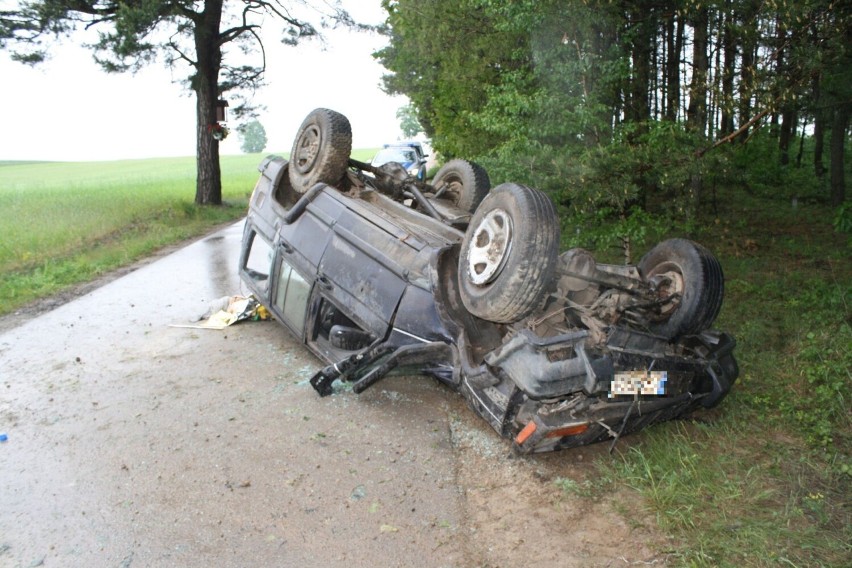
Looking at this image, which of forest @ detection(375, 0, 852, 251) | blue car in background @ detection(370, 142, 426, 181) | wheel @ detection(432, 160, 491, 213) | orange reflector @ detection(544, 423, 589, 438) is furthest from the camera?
blue car in background @ detection(370, 142, 426, 181)

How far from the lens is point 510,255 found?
145 inches

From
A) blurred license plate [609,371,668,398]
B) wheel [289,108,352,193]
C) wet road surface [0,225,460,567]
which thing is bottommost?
wet road surface [0,225,460,567]

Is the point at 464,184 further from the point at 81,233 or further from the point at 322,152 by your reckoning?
the point at 81,233

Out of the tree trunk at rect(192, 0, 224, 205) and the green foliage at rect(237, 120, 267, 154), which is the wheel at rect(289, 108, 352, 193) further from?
the green foliage at rect(237, 120, 267, 154)

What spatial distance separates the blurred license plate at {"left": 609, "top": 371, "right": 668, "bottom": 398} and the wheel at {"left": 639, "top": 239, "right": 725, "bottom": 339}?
594mm

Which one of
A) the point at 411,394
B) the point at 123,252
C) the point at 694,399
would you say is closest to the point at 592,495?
the point at 694,399

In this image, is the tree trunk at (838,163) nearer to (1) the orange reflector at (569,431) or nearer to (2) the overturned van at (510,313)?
(2) the overturned van at (510,313)

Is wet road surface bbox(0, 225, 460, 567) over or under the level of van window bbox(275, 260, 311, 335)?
under

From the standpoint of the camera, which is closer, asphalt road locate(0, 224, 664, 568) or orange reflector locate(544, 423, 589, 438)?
asphalt road locate(0, 224, 664, 568)

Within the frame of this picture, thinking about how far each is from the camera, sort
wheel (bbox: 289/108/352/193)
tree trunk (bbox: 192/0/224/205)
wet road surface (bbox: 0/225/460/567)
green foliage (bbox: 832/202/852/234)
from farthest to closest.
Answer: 1. tree trunk (bbox: 192/0/224/205)
2. green foliage (bbox: 832/202/852/234)
3. wheel (bbox: 289/108/352/193)
4. wet road surface (bbox: 0/225/460/567)

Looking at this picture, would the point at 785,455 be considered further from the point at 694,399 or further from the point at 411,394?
the point at 411,394

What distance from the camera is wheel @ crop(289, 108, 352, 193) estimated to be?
5.96m

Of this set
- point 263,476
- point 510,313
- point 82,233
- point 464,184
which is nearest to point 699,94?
point 464,184

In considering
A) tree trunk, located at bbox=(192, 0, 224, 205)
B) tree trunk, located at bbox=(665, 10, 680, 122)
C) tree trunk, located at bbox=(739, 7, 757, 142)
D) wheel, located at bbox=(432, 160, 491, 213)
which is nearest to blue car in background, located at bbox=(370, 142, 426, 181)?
tree trunk, located at bbox=(192, 0, 224, 205)
